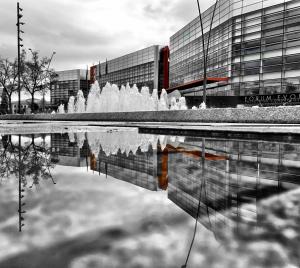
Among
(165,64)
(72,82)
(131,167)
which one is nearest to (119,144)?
(131,167)

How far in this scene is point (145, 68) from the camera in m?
84.2

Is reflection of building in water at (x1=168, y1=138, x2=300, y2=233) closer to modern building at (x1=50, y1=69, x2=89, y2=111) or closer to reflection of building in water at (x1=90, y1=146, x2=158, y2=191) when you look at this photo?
reflection of building in water at (x1=90, y1=146, x2=158, y2=191)

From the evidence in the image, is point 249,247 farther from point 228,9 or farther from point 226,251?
point 228,9

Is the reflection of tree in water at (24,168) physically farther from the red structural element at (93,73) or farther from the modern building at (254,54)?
the red structural element at (93,73)

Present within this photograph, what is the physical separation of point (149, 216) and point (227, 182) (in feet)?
4.89

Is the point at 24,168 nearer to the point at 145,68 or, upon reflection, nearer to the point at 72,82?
the point at 145,68

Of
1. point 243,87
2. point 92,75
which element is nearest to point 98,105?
point 243,87

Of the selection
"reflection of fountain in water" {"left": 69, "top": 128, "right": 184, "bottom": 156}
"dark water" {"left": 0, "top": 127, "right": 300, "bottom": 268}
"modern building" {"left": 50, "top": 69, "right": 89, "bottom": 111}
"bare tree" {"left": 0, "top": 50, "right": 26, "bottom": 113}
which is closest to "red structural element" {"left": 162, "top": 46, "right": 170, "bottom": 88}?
"modern building" {"left": 50, "top": 69, "right": 89, "bottom": 111}

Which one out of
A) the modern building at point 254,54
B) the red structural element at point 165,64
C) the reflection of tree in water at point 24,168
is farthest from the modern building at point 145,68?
the reflection of tree in water at point 24,168

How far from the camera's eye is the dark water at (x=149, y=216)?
5.17 ft

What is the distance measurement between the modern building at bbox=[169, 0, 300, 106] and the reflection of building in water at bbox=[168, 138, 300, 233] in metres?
35.1

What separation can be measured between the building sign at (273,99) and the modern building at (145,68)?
4180cm

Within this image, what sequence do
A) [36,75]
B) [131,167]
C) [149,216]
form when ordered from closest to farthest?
[149,216], [131,167], [36,75]

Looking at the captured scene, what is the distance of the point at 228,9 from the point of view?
44250 mm
